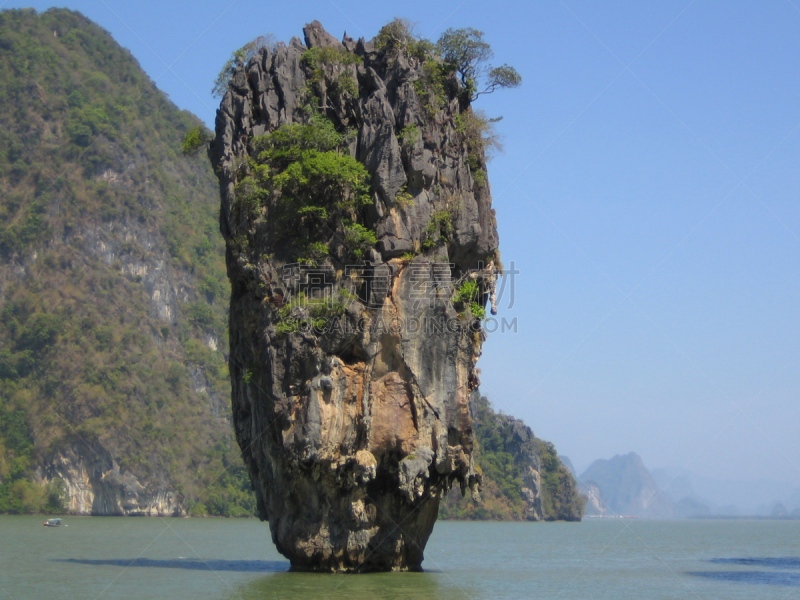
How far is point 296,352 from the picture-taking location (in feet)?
61.3

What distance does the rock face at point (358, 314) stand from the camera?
18.7m

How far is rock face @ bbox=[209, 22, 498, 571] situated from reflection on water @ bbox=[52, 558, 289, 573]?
6.49 ft

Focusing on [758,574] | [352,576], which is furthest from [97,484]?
[352,576]

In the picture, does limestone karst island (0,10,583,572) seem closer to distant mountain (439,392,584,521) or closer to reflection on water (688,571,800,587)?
reflection on water (688,571,800,587)

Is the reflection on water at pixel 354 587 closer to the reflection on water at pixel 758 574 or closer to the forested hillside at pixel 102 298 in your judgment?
the reflection on water at pixel 758 574

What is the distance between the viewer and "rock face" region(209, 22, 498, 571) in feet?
61.3

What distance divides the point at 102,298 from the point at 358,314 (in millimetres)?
60298

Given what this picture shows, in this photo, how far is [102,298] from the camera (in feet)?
244

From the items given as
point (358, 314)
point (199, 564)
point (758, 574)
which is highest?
point (358, 314)

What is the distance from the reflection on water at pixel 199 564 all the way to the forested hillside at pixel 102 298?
1606 inches

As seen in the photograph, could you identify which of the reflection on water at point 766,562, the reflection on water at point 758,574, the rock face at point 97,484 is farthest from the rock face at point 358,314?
the rock face at point 97,484

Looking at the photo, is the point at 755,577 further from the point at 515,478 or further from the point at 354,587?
the point at 515,478

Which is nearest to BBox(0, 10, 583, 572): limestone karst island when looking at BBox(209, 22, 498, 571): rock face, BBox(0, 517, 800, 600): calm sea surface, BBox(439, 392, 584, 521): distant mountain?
BBox(209, 22, 498, 571): rock face

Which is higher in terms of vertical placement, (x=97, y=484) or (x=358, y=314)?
(x=358, y=314)
